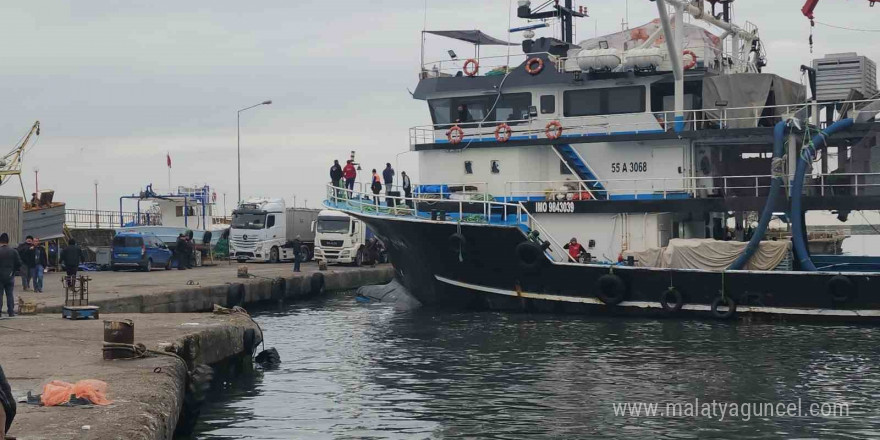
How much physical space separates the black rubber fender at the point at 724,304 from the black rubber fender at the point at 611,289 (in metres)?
2.17

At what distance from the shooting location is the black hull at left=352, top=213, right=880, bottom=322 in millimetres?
24453

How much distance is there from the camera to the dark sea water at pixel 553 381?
47.1 ft

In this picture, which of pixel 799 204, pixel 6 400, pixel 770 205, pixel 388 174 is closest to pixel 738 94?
pixel 770 205

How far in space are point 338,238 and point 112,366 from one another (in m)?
30.7

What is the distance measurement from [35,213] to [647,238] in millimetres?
22557

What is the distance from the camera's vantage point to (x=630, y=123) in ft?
92.4

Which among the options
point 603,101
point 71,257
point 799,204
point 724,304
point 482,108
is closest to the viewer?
point 799,204

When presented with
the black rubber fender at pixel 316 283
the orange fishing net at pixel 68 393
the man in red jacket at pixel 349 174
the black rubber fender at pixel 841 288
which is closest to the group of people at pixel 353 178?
the man in red jacket at pixel 349 174

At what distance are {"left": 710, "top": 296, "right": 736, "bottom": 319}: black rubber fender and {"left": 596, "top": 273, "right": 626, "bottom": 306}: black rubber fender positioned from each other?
85.6 inches

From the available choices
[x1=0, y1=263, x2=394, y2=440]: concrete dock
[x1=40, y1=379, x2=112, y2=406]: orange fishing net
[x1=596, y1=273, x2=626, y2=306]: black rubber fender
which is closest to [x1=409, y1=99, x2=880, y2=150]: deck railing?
[x1=596, y1=273, x2=626, y2=306]: black rubber fender

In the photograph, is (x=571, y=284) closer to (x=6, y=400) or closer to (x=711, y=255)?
(x=711, y=255)

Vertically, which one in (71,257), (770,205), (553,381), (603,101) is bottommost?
(553,381)

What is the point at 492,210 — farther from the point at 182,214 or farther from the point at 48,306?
the point at 182,214

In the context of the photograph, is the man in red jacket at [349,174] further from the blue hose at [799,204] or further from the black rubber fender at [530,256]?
the blue hose at [799,204]
